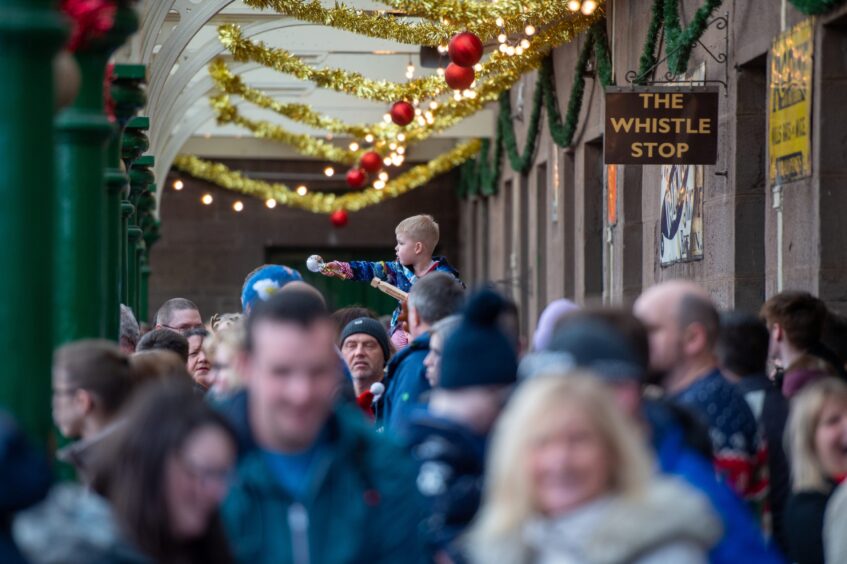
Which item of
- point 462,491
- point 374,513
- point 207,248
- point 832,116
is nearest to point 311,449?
point 374,513

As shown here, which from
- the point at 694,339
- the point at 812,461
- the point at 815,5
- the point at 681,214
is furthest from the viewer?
the point at 681,214

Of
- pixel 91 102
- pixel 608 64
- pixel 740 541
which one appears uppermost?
pixel 608 64

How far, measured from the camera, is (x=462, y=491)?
13.3 ft

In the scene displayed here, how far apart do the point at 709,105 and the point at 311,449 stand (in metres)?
8.16

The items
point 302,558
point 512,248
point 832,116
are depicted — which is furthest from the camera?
point 512,248

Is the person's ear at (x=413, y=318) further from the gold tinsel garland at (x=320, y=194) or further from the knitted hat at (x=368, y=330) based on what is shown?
the gold tinsel garland at (x=320, y=194)

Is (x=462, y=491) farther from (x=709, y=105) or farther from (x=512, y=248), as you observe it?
(x=512, y=248)

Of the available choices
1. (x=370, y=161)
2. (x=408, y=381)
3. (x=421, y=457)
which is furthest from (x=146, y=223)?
(x=421, y=457)

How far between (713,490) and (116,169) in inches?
139

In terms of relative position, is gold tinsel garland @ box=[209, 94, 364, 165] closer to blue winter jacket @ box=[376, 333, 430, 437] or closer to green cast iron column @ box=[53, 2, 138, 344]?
blue winter jacket @ box=[376, 333, 430, 437]

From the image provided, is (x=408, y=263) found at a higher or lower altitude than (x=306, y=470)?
higher

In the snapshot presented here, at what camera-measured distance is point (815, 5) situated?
9.33m

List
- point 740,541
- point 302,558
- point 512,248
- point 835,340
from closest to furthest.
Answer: point 302,558 → point 740,541 → point 835,340 → point 512,248

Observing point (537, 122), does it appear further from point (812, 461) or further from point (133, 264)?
point (812, 461)
